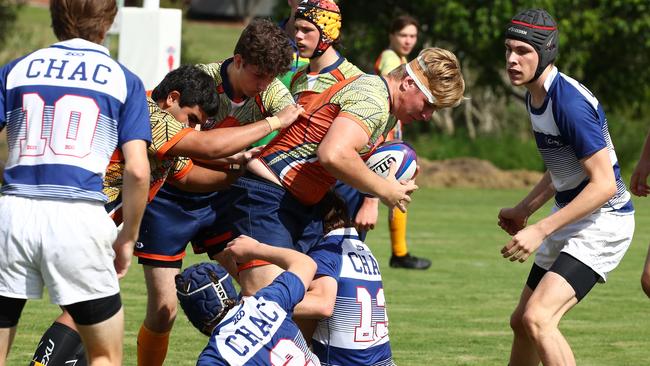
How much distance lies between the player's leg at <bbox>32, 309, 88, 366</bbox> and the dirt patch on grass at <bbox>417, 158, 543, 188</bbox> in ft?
59.0

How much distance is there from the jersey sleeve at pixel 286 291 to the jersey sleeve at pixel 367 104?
0.85 m

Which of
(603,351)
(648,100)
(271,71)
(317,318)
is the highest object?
(271,71)

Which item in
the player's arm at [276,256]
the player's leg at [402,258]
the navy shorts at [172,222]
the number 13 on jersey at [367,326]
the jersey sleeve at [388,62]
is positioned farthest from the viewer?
the jersey sleeve at [388,62]

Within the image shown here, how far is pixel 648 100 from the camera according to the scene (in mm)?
30453

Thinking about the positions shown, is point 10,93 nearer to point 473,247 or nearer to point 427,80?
point 427,80

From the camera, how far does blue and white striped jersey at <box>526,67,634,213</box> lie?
5.73 m

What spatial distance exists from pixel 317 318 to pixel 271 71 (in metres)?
1.23

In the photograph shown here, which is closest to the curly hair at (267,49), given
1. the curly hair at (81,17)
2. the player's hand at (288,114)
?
the player's hand at (288,114)

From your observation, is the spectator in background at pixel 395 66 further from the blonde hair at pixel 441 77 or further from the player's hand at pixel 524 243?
the player's hand at pixel 524 243

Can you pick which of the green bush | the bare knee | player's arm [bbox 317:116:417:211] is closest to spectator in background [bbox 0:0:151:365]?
player's arm [bbox 317:116:417:211]

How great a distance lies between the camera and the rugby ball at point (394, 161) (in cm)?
615

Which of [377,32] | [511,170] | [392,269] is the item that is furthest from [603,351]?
[377,32]

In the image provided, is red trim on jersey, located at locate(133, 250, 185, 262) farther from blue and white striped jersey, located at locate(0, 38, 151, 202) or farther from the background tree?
the background tree

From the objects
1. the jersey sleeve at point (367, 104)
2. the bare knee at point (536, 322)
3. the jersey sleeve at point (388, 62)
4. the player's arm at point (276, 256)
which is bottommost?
the jersey sleeve at point (388, 62)
